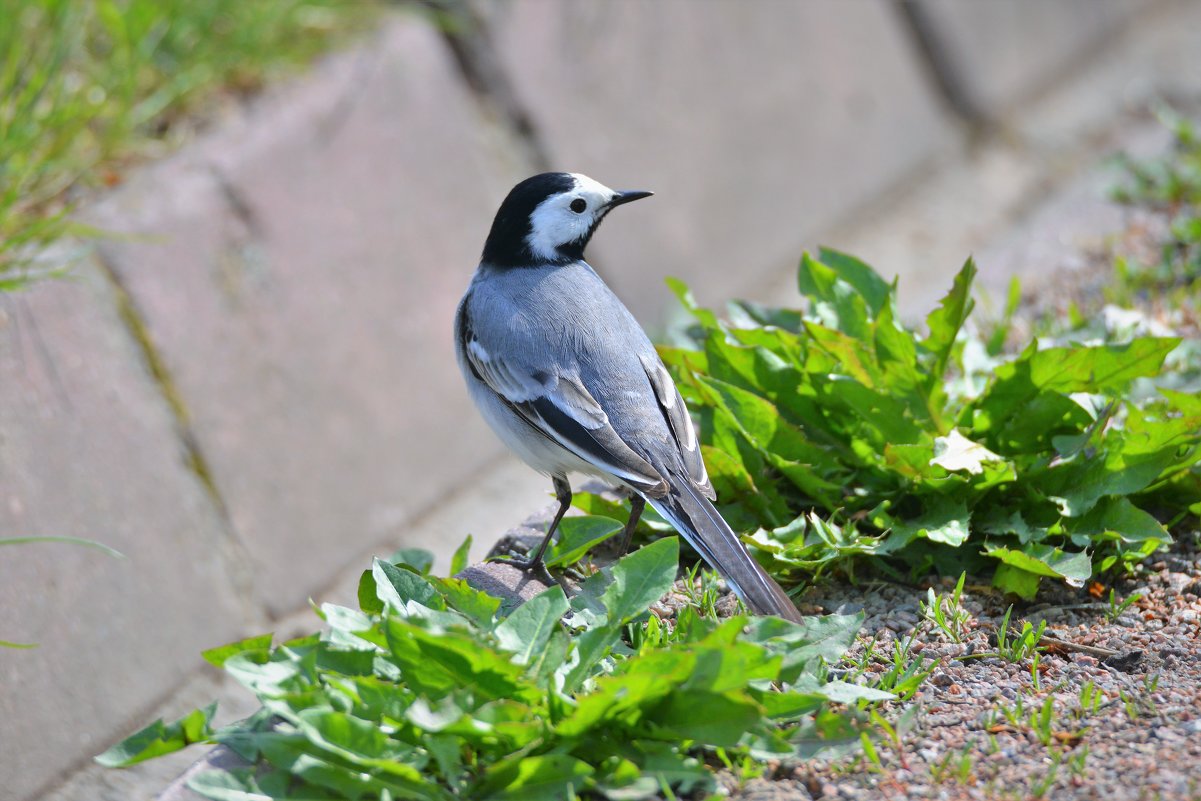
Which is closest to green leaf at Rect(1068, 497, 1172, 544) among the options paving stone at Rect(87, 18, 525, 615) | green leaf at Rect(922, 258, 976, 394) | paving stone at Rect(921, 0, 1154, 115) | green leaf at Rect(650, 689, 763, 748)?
green leaf at Rect(922, 258, 976, 394)

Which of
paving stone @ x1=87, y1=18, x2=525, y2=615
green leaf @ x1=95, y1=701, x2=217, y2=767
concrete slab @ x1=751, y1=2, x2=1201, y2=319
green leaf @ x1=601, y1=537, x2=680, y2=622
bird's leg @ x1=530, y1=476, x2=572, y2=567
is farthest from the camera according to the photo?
concrete slab @ x1=751, y1=2, x2=1201, y2=319

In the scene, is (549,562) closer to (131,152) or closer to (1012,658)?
(1012,658)

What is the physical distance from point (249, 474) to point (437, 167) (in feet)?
4.88

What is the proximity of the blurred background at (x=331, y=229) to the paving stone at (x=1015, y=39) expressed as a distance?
0.03m

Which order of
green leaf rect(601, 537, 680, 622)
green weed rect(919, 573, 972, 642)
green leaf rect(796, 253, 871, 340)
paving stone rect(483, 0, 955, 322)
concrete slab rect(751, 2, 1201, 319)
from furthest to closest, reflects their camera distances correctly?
concrete slab rect(751, 2, 1201, 319) → paving stone rect(483, 0, 955, 322) → green leaf rect(796, 253, 871, 340) → green weed rect(919, 573, 972, 642) → green leaf rect(601, 537, 680, 622)

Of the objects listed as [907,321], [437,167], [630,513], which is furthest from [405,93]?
[630,513]

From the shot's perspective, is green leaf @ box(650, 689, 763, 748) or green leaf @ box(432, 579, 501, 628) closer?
green leaf @ box(650, 689, 763, 748)

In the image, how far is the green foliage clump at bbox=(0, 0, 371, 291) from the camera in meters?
4.37

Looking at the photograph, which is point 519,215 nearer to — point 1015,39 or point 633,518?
point 633,518

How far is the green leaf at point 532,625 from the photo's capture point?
2521mm

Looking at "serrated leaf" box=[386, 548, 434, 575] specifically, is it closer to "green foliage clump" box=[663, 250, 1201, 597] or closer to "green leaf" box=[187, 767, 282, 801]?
"green foliage clump" box=[663, 250, 1201, 597]

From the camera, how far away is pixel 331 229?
16.1 ft

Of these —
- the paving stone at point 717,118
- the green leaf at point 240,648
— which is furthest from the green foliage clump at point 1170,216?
the green leaf at point 240,648

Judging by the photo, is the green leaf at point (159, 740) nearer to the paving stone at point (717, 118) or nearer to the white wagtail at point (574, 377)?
the white wagtail at point (574, 377)
